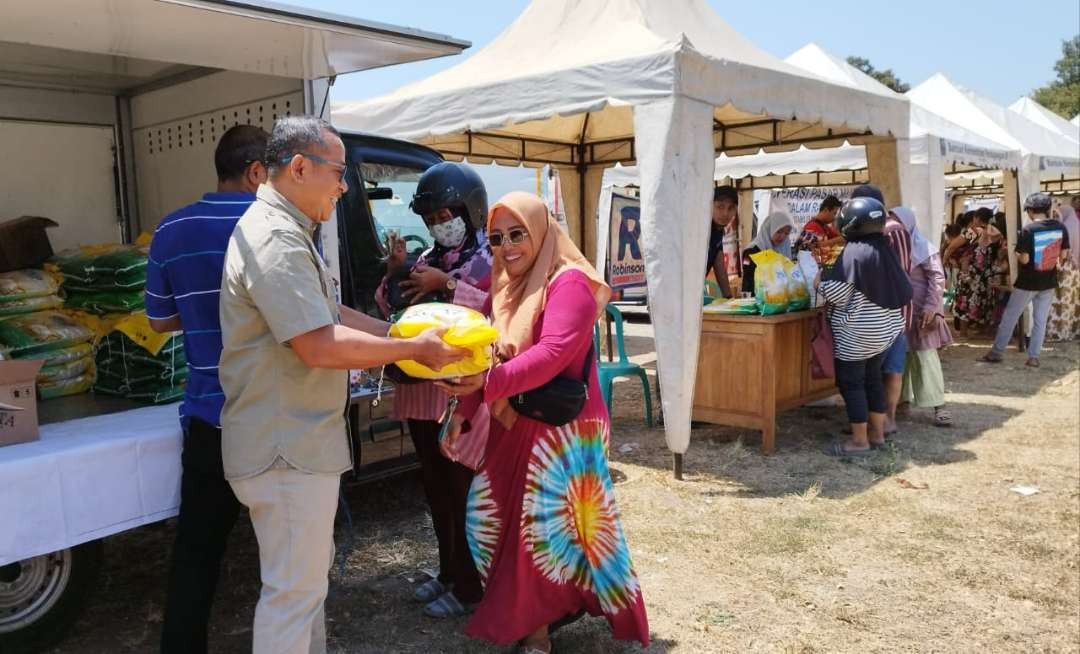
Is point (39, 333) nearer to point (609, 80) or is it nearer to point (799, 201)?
point (609, 80)

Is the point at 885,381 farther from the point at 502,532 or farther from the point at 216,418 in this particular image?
the point at 216,418

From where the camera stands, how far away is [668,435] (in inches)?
205

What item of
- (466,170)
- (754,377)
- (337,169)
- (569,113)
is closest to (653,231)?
(569,113)

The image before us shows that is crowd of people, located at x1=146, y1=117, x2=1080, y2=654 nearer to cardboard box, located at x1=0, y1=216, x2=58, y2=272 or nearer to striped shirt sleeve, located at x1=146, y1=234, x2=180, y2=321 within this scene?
striped shirt sleeve, located at x1=146, y1=234, x2=180, y2=321

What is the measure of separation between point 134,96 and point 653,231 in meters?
2.91

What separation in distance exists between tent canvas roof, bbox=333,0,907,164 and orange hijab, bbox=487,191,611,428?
2531 mm

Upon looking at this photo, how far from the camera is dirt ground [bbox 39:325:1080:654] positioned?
127 inches

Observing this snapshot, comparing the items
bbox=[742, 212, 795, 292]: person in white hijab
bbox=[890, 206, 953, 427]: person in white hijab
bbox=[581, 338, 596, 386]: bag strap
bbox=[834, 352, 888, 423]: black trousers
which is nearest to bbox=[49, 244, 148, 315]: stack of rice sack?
bbox=[581, 338, 596, 386]: bag strap

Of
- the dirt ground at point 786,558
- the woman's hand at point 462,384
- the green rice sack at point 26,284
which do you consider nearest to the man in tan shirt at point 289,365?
the woman's hand at point 462,384

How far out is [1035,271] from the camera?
374 inches

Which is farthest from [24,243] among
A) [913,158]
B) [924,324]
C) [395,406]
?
[913,158]

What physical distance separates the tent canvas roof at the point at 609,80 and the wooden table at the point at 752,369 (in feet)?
4.83

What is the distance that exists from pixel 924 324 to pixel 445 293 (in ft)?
15.2

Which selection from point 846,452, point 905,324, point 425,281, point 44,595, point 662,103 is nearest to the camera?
point 44,595
